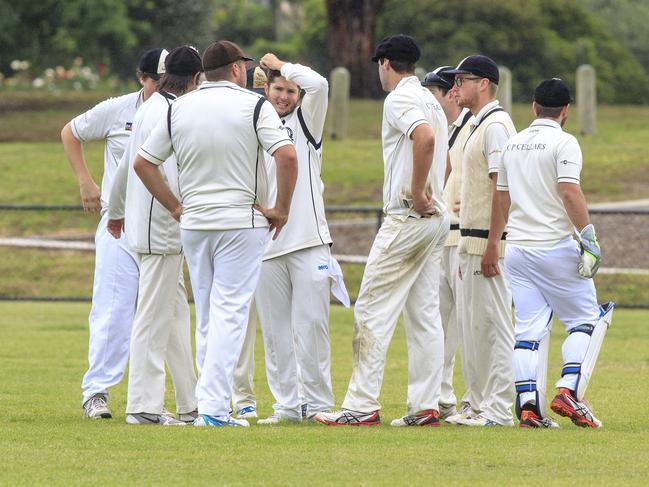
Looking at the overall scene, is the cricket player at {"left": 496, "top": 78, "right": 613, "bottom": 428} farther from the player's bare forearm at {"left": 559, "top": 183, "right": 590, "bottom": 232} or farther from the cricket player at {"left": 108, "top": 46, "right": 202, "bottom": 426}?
the cricket player at {"left": 108, "top": 46, "right": 202, "bottom": 426}

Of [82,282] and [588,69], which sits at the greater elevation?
[588,69]

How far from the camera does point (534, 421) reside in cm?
897

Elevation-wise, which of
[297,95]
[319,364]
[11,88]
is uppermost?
[297,95]

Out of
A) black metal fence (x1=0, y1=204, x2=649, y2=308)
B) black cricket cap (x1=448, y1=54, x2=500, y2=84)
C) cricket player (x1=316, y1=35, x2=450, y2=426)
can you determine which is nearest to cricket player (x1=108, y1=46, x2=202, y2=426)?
cricket player (x1=316, y1=35, x2=450, y2=426)

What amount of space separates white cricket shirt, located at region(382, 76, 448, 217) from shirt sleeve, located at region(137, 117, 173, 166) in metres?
1.32

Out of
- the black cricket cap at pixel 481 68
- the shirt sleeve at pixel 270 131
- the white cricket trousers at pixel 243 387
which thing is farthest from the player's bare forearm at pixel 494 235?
the white cricket trousers at pixel 243 387

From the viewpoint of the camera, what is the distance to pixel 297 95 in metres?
9.11

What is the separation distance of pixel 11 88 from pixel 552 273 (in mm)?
37677

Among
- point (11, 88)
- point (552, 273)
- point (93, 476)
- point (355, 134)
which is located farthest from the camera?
point (11, 88)

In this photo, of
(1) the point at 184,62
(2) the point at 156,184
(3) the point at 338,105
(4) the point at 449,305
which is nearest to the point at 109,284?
(2) the point at 156,184

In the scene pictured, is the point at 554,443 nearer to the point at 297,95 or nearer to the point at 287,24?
the point at 297,95

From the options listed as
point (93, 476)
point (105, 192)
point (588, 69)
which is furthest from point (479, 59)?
point (588, 69)

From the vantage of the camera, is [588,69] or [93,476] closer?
[93,476]

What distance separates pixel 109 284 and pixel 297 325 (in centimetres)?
131
